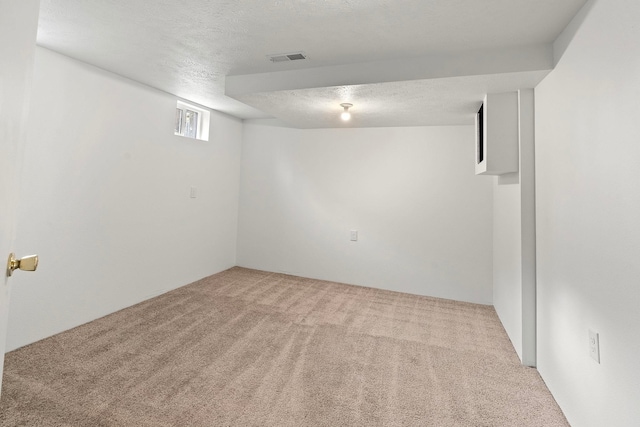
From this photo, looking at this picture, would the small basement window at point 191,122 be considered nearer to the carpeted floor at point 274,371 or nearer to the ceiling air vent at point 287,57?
the ceiling air vent at point 287,57

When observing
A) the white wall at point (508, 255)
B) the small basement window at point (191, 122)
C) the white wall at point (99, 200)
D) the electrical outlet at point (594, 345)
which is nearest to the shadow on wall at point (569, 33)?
the white wall at point (508, 255)

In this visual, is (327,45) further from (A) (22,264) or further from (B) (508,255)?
(B) (508,255)

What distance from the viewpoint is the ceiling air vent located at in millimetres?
2416

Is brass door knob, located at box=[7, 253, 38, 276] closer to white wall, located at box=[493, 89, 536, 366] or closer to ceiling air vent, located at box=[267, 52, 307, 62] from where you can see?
ceiling air vent, located at box=[267, 52, 307, 62]

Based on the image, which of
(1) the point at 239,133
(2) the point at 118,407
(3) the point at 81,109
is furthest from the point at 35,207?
(1) the point at 239,133

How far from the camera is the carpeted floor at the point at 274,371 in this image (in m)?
1.72

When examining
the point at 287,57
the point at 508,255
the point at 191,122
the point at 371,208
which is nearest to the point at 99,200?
the point at 191,122

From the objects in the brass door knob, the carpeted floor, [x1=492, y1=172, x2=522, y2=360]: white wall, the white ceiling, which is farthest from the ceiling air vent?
the carpeted floor

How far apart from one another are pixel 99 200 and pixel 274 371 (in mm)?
2222

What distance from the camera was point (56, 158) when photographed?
2521 mm

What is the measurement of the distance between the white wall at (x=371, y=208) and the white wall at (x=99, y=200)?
36.4 inches

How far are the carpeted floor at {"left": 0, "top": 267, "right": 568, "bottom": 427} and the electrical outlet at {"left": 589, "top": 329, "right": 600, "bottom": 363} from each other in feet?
1.72

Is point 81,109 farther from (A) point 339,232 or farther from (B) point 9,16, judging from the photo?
(A) point 339,232

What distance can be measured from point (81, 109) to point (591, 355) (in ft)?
12.7
